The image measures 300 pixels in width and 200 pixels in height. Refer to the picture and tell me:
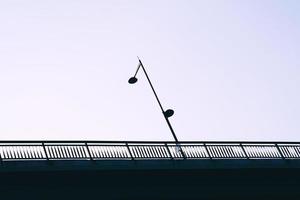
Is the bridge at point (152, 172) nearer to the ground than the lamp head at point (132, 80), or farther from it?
Answer: nearer to the ground

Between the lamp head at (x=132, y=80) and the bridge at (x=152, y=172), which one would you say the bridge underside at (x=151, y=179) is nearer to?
the bridge at (x=152, y=172)

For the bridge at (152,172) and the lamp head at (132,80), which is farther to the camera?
the lamp head at (132,80)

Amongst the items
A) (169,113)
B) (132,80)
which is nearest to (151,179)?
(169,113)

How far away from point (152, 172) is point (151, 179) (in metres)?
0.40

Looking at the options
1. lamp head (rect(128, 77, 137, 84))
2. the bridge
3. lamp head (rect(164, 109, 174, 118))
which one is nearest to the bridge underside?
the bridge

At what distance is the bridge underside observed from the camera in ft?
73.8

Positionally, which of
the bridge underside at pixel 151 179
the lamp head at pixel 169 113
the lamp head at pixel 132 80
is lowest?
the bridge underside at pixel 151 179

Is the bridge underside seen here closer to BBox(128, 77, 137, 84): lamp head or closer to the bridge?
the bridge

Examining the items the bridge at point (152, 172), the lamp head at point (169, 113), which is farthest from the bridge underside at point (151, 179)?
the lamp head at point (169, 113)

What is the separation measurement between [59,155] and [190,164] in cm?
682

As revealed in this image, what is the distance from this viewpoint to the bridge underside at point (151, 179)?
2248cm

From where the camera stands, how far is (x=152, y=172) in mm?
25578

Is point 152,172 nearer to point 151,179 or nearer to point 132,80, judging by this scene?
point 151,179

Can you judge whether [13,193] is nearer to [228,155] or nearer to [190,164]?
[190,164]
